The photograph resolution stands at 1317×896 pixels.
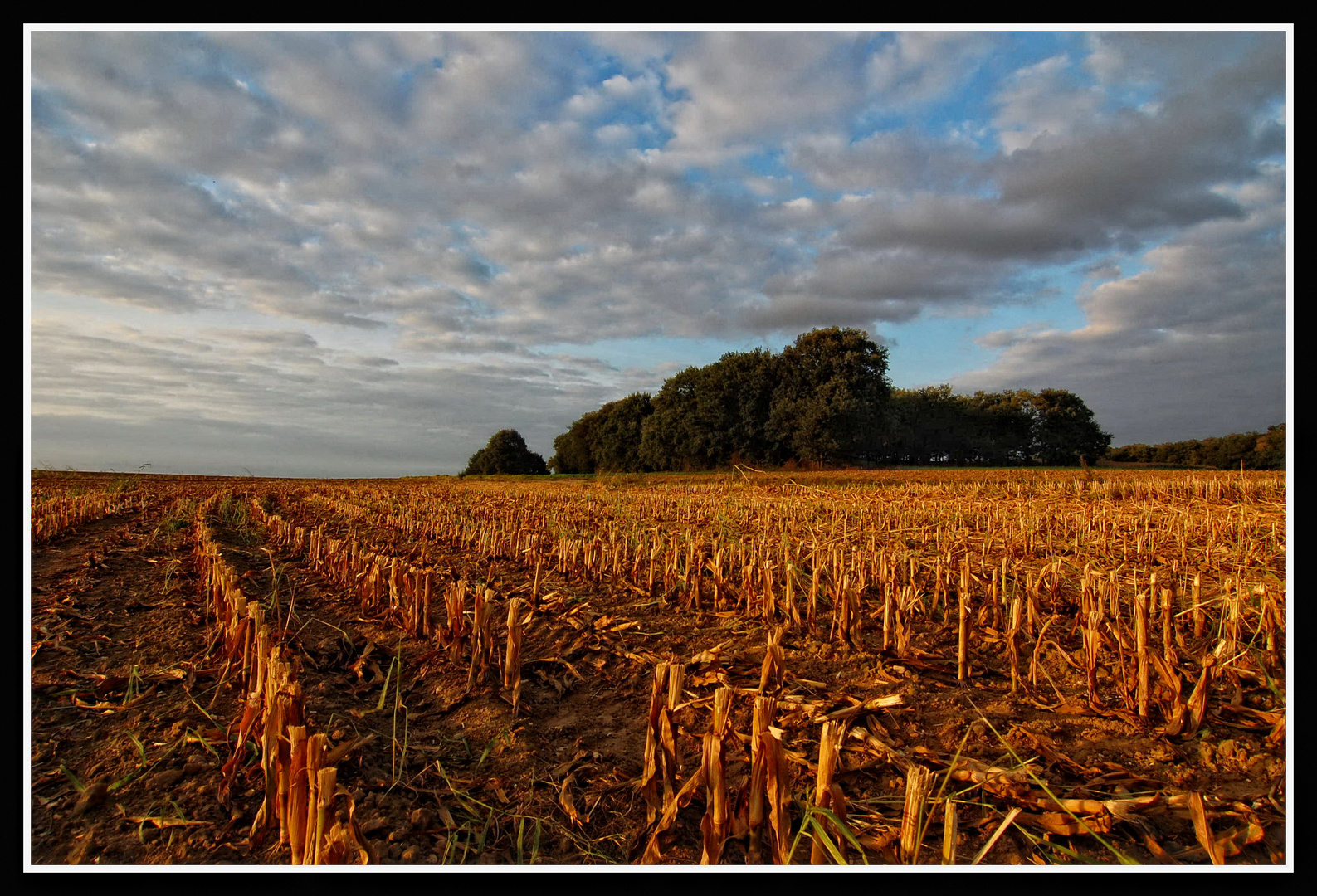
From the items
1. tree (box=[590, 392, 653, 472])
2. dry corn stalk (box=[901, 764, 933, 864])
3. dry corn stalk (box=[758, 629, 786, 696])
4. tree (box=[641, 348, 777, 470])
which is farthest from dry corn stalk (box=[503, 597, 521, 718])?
tree (box=[590, 392, 653, 472])

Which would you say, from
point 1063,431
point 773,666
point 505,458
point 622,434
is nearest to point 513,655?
point 773,666

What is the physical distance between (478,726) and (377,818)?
40.2 inches

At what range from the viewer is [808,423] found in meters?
42.2

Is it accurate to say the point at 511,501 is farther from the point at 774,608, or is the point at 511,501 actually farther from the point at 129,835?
the point at 129,835

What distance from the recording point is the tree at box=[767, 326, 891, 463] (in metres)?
42.0

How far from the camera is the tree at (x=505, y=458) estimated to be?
66125 mm

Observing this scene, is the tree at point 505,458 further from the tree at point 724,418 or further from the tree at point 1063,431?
the tree at point 1063,431

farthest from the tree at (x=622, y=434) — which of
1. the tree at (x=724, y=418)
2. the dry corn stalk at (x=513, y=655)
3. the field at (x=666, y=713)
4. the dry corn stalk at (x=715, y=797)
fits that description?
the dry corn stalk at (x=715, y=797)

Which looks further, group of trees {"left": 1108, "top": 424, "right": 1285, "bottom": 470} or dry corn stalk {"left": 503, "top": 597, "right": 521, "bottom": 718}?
group of trees {"left": 1108, "top": 424, "right": 1285, "bottom": 470}

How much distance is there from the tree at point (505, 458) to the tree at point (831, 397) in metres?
31.7

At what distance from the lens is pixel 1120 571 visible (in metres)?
7.11

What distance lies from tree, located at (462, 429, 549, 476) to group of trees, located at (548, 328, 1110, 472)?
4917mm

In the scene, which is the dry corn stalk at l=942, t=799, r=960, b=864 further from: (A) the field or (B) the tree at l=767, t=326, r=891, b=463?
(B) the tree at l=767, t=326, r=891, b=463

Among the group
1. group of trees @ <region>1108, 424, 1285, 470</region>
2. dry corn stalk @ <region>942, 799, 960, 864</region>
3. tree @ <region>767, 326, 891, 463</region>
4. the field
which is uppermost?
tree @ <region>767, 326, 891, 463</region>
